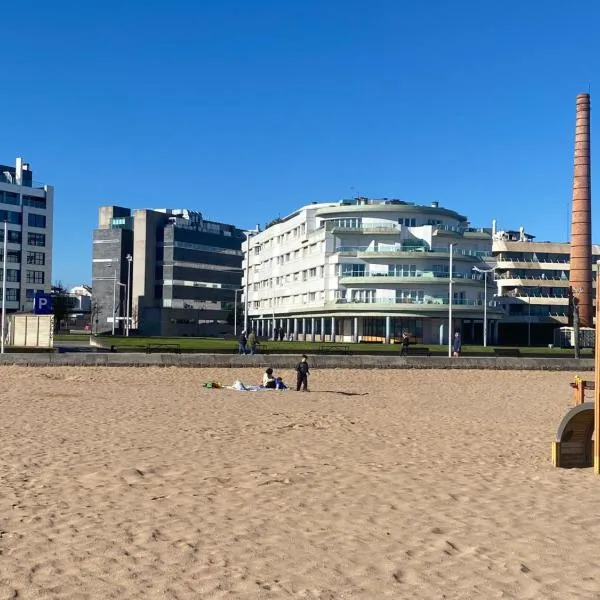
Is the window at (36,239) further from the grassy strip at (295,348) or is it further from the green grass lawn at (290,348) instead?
the grassy strip at (295,348)

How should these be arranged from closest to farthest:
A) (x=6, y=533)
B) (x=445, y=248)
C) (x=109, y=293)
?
1. (x=6, y=533)
2. (x=445, y=248)
3. (x=109, y=293)

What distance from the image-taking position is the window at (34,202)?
105750 mm

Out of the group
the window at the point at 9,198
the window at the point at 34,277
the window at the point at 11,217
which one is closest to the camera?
the window at the point at 11,217

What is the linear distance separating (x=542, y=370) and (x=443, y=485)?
35.5 meters

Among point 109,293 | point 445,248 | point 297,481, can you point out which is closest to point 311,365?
point 297,481

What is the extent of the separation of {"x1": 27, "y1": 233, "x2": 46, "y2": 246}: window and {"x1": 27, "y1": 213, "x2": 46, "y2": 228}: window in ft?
4.40

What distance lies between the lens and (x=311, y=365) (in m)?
41.5

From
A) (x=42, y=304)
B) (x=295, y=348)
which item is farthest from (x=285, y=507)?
(x=295, y=348)

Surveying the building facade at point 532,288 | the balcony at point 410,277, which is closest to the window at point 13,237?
the balcony at point 410,277

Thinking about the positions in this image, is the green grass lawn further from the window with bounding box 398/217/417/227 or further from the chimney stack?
the chimney stack

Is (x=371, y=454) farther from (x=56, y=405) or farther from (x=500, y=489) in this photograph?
(x=56, y=405)

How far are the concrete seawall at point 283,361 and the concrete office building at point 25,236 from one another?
216ft

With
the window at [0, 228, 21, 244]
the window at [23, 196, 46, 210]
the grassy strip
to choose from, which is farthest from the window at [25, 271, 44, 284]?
the grassy strip

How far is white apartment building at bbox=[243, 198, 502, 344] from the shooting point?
77625 millimetres
